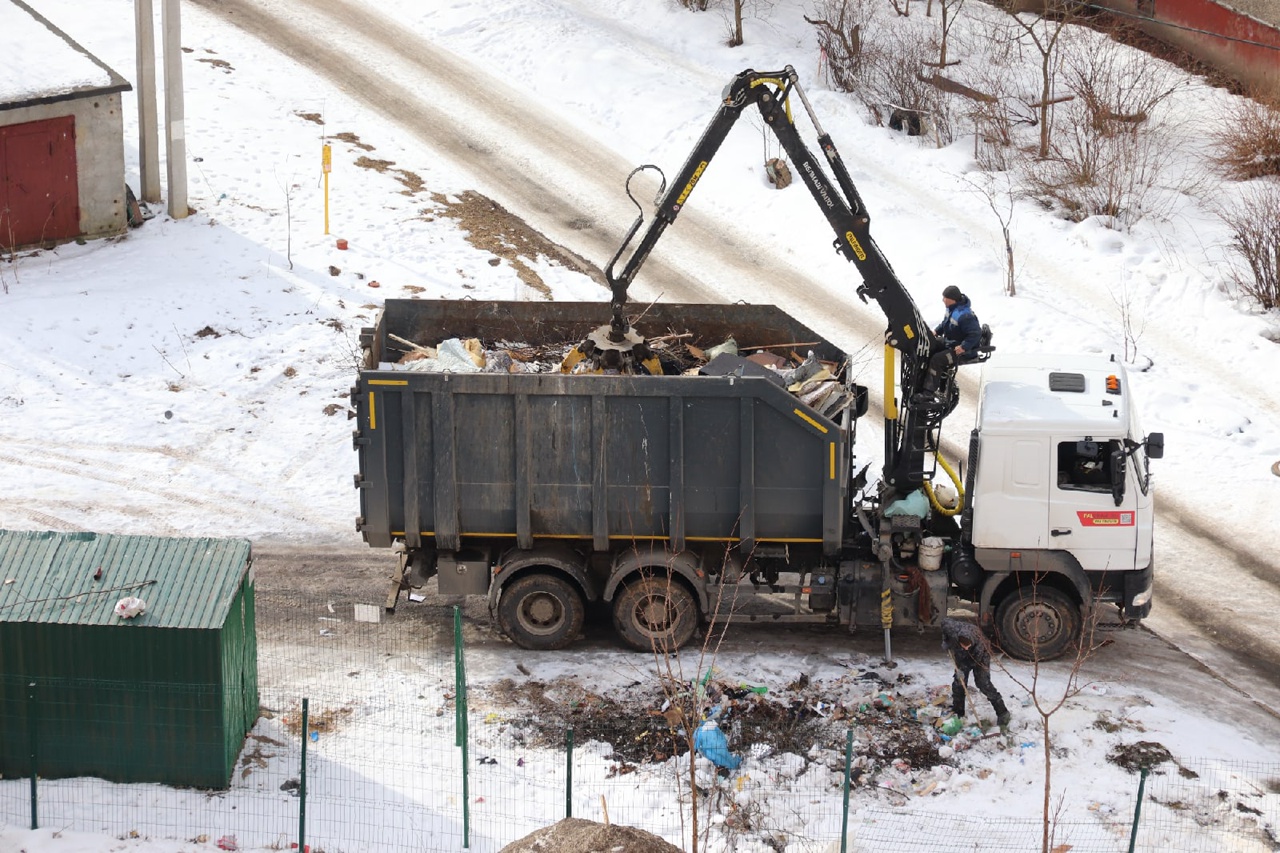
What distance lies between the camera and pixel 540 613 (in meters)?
14.5

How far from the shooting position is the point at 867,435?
64.1 ft

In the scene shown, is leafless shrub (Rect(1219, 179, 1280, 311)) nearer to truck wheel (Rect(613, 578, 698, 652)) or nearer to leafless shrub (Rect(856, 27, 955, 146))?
leafless shrub (Rect(856, 27, 955, 146))

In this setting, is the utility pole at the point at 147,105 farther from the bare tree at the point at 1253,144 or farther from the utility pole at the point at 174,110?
the bare tree at the point at 1253,144

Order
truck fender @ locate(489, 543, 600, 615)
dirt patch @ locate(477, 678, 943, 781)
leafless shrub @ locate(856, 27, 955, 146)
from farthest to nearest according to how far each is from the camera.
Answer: leafless shrub @ locate(856, 27, 955, 146) → truck fender @ locate(489, 543, 600, 615) → dirt patch @ locate(477, 678, 943, 781)

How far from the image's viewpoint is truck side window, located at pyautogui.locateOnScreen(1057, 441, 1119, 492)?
1373 cm

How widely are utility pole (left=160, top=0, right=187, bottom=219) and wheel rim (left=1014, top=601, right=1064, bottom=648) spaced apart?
15.0m

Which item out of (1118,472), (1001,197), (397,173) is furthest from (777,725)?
(397,173)

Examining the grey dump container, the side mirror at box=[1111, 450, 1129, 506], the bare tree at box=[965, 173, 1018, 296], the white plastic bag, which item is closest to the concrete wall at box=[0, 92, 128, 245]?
the grey dump container

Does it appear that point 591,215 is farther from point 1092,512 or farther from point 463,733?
point 463,733

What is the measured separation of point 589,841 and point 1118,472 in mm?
6135

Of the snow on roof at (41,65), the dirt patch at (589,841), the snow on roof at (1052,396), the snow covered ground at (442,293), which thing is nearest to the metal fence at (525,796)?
the snow covered ground at (442,293)

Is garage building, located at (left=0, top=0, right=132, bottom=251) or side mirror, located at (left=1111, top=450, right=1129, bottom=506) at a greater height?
garage building, located at (left=0, top=0, right=132, bottom=251)

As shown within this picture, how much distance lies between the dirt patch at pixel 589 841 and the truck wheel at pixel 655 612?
359 centimetres

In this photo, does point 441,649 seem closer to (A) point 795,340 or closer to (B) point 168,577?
(B) point 168,577
